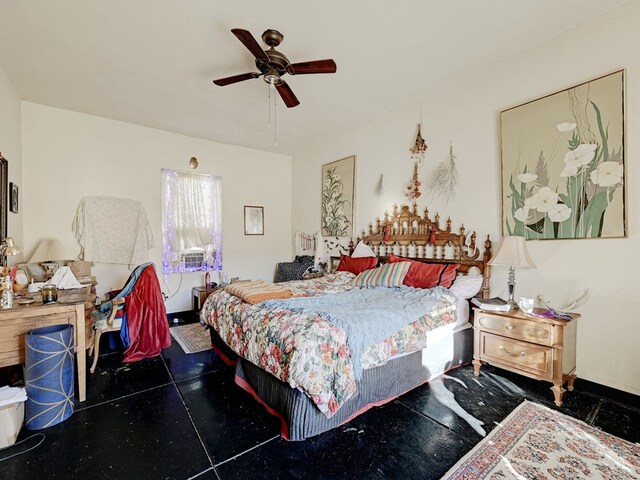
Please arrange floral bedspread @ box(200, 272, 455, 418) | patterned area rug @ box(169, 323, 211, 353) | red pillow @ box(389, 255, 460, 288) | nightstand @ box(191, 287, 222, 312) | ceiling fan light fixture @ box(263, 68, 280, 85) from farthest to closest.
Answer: nightstand @ box(191, 287, 222, 312), patterned area rug @ box(169, 323, 211, 353), red pillow @ box(389, 255, 460, 288), ceiling fan light fixture @ box(263, 68, 280, 85), floral bedspread @ box(200, 272, 455, 418)

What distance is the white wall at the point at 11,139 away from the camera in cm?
288

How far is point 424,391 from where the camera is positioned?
241cm

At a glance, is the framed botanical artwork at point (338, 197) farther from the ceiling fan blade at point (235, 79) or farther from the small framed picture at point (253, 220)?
the ceiling fan blade at point (235, 79)

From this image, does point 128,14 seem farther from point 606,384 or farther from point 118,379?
point 606,384

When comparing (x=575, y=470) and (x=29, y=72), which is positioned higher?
(x=29, y=72)

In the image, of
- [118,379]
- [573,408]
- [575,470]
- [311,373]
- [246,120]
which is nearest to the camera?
[575,470]

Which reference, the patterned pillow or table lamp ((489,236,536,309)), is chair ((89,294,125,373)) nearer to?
the patterned pillow

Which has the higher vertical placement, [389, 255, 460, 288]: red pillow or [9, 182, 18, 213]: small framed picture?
[9, 182, 18, 213]: small framed picture

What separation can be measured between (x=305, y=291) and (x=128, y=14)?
2.77 metres

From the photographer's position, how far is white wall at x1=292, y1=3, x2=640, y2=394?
2.16 metres

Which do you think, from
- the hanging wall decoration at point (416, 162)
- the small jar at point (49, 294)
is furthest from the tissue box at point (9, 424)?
the hanging wall decoration at point (416, 162)

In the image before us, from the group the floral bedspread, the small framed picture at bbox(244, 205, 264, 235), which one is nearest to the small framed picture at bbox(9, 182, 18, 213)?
the floral bedspread

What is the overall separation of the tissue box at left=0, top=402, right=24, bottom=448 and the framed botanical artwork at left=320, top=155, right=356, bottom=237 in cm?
383

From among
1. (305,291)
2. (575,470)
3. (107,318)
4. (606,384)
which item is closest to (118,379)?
(107,318)
